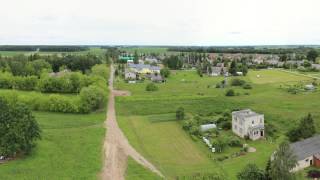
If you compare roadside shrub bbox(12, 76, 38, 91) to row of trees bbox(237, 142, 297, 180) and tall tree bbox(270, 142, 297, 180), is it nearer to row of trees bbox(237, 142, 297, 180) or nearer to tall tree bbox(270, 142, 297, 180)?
row of trees bbox(237, 142, 297, 180)

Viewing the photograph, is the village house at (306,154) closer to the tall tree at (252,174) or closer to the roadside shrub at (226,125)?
the tall tree at (252,174)

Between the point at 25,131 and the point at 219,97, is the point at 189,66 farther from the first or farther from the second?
the point at 25,131

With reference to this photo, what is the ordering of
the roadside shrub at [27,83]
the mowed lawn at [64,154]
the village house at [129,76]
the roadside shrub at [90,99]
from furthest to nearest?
the village house at [129,76]
the roadside shrub at [27,83]
the roadside shrub at [90,99]
the mowed lawn at [64,154]

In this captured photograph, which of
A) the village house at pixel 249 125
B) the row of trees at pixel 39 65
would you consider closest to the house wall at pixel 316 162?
the village house at pixel 249 125

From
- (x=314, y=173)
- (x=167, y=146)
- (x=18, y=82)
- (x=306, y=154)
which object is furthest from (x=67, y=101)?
(x=314, y=173)

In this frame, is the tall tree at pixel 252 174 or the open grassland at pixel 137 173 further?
the open grassland at pixel 137 173

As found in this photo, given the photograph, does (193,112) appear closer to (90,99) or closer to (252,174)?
(90,99)
